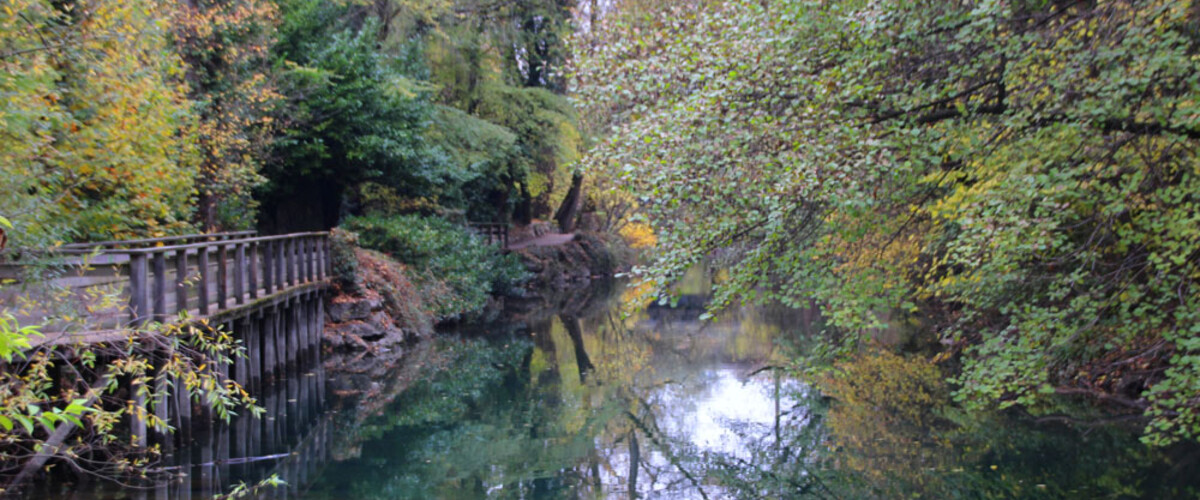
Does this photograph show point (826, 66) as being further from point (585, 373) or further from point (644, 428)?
point (585, 373)

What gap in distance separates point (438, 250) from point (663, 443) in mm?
12516

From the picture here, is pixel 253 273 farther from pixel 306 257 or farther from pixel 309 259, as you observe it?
pixel 309 259

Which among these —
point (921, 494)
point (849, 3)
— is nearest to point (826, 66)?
point (849, 3)

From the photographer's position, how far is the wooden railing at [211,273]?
9.30 m

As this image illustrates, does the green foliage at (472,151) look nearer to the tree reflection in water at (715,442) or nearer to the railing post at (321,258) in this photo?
the railing post at (321,258)

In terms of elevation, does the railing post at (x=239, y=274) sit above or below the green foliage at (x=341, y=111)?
below

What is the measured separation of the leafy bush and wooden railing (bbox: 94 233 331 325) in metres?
4.52

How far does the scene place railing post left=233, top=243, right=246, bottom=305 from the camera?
12.4 metres

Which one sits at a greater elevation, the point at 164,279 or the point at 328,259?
the point at 328,259

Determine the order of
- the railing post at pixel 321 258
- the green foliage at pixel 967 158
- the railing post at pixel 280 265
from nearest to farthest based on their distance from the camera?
the green foliage at pixel 967 158 < the railing post at pixel 280 265 < the railing post at pixel 321 258

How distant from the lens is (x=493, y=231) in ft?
102

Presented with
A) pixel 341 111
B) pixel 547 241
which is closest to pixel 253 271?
pixel 341 111

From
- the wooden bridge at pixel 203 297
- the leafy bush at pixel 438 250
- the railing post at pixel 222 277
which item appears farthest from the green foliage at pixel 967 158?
the leafy bush at pixel 438 250

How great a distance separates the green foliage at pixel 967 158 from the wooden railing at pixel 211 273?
4.78 m
